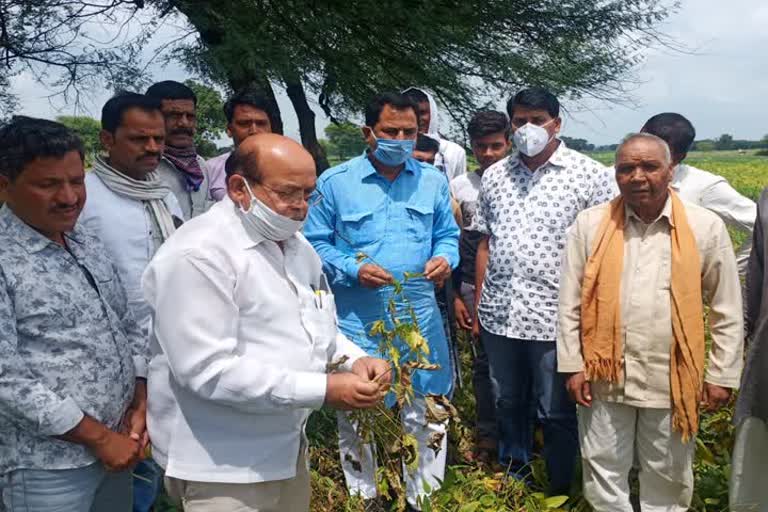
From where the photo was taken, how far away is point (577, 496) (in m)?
3.22

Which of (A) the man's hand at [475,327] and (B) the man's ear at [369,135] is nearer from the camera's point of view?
(B) the man's ear at [369,135]

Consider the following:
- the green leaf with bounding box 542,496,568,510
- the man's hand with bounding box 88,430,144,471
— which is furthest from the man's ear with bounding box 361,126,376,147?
the green leaf with bounding box 542,496,568,510

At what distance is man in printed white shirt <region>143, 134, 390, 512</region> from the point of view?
165cm

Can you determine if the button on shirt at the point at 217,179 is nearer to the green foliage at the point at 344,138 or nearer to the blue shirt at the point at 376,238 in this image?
the blue shirt at the point at 376,238

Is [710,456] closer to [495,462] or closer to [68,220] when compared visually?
[495,462]

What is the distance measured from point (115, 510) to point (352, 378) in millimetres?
872

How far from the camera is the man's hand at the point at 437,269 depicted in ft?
9.59

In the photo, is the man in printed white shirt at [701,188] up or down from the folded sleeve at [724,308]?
up

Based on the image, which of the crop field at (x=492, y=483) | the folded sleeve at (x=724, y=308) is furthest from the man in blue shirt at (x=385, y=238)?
the folded sleeve at (x=724, y=308)

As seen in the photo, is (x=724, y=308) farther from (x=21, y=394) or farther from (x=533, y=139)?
(x=21, y=394)

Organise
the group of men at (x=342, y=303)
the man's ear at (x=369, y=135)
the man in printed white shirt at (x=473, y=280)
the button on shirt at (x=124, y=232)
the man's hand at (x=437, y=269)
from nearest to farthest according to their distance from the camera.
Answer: the group of men at (x=342, y=303) → the button on shirt at (x=124, y=232) → the man's hand at (x=437, y=269) → the man's ear at (x=369, y=135) → the man in printed white shirt at (x=473, y=280)

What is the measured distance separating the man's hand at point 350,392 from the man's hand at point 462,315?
6.64 feet

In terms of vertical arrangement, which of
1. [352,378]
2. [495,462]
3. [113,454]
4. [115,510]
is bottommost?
[495,462]

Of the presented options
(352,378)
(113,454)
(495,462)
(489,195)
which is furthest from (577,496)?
(113,454)
